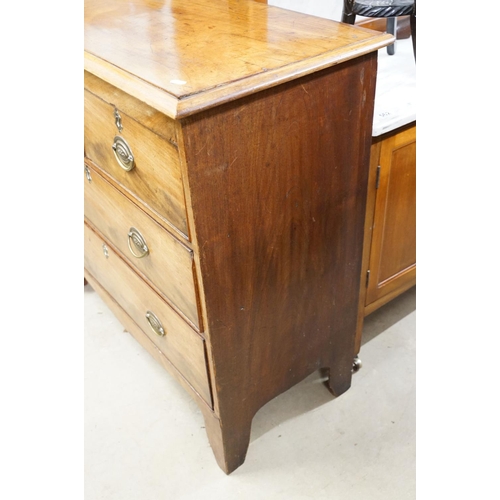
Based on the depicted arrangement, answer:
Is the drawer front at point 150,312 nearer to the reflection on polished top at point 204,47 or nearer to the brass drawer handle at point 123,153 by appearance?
the brass drawer handle at point 123,153

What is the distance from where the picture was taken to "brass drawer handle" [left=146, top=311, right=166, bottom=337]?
4.13 ft

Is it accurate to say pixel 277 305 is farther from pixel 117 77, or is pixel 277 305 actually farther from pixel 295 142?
pixel 117 77

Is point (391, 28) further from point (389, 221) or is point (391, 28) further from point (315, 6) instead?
point (389, 221)

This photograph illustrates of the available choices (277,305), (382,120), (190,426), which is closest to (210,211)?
(277,305)

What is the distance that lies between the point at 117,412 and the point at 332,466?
1.97 ft

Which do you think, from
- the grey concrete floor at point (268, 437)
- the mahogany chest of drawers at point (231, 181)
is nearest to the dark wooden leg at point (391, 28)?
the mahogany chest of drawers at point (231, 181)

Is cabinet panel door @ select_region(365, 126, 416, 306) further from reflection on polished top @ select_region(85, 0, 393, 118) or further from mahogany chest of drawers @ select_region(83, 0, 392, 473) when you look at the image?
reflection on polished top @ select_region(85, 0, 393, 118)

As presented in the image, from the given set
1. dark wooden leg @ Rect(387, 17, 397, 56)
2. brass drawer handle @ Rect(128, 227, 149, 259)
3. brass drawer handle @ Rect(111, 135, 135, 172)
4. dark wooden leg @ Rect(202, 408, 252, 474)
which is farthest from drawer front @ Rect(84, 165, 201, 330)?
dark wooden leg @ Rect(387, 17, 397, 56)

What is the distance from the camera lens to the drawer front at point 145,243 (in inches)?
40.1

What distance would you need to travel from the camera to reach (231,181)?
909 mm

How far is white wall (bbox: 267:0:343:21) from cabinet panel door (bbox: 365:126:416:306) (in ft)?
2.09

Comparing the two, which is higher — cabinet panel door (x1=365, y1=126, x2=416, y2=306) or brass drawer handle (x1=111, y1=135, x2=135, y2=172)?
brass drawer handle (x1=111, y1=135, x2=135, y2=172)

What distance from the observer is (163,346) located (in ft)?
4.31

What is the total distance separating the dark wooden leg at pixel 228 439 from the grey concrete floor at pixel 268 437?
38 mm
